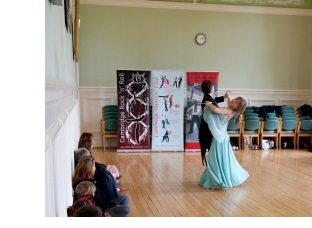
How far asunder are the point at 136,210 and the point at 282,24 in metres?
6.81

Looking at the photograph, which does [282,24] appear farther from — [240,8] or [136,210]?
[136,210]

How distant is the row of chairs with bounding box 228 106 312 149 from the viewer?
26.3 feet

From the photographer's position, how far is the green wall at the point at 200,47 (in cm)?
790

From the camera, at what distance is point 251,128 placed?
8.04 meters

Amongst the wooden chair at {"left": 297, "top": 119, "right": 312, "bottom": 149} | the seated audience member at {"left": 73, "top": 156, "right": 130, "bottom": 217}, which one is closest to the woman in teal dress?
the seated audience member at {"left": 73, "top": 156, "right": 130, "bottom": 217}

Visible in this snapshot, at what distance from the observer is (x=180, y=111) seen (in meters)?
7.67

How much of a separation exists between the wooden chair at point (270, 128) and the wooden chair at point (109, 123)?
3.48 meters

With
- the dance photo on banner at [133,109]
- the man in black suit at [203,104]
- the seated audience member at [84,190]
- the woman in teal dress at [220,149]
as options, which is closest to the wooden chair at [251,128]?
the dance photo on banner at [133,109]

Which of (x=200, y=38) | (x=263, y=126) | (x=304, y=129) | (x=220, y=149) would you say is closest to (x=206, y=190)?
(x=220, y=149)

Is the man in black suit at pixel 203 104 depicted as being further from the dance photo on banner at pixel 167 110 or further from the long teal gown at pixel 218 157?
the dance photo on banner at pixel 167 110

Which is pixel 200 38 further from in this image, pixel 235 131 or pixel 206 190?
pixel 206 190
